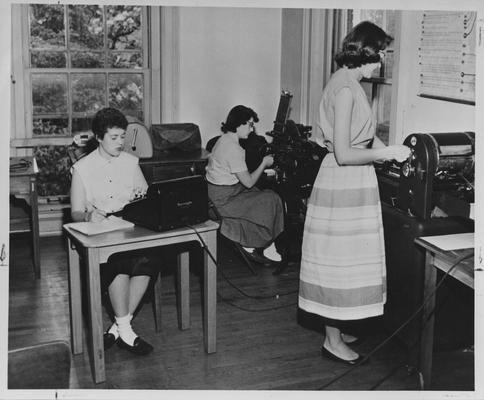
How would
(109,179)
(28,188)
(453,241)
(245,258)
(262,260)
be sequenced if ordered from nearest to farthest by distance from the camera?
(453,241), (109,179), (28,188), (245,258), (262,260)

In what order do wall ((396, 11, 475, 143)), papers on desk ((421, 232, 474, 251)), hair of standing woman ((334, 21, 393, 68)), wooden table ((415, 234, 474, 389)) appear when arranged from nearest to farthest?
wooden table ((415, 234, 474, 389)) < papers on desk ((421, 232, 474, 251)) < hair of standing woman ((334, 21, 393, 68)) < wall ((396, 11, 475, 143))

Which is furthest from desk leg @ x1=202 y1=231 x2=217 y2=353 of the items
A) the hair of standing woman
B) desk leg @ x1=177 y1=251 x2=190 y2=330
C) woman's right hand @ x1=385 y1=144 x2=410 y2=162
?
the hair of standing woman

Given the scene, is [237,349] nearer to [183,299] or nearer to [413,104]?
[183,299]

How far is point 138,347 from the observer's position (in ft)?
11.3

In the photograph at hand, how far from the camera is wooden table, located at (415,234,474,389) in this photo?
2.59 meters

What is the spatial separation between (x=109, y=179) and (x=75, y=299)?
2.07 ft

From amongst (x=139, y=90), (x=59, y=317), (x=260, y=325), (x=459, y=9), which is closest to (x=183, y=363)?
(x=260, y=325)

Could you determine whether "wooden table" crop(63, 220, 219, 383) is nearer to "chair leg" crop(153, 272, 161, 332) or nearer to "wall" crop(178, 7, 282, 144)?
"chair leg" crop(153, 272, 161, 332)

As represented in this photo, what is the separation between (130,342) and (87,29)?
2.94m

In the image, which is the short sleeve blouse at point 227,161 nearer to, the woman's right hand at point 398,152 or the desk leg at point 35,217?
the desk leg at point 35,217

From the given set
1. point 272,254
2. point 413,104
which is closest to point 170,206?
point 413,104

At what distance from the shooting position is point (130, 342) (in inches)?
Result: 136

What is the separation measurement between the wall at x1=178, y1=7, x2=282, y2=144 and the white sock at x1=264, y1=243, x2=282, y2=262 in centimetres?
130

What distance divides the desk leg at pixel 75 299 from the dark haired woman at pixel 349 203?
1122mm
